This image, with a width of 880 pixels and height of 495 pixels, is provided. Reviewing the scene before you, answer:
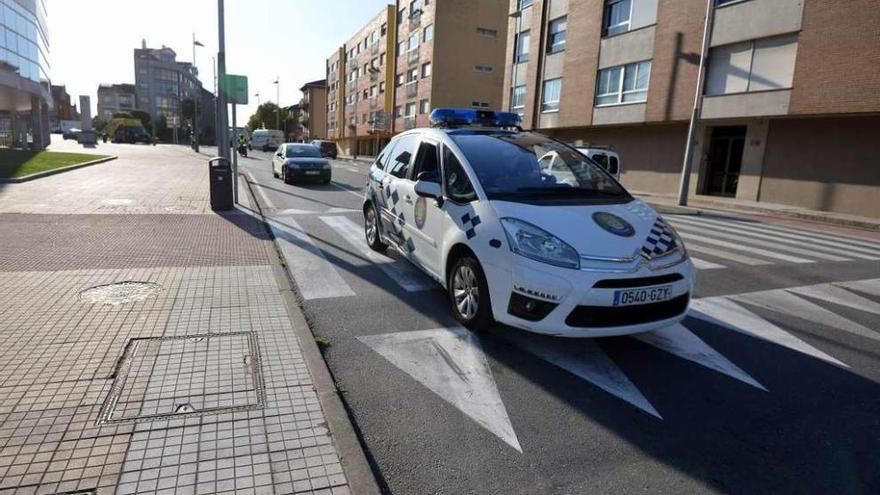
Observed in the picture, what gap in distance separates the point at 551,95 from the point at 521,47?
5.11 m

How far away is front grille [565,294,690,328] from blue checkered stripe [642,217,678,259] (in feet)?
1.22

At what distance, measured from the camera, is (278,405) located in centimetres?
307

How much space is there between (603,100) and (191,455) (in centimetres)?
2643

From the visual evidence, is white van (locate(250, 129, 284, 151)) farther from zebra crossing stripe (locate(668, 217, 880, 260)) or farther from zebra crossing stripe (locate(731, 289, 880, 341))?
zebra crossing stripe (locate(731, 289, 880, 341))

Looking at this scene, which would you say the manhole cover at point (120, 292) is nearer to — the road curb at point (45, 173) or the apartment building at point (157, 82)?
the road curb at point (45, 173)

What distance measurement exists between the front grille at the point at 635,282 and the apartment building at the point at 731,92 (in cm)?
1665

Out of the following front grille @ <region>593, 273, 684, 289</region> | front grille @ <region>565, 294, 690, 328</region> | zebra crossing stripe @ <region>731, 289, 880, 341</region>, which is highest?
front grille @ <region>593, 273, 684, 289</region>

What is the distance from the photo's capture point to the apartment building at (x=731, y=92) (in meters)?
16.5

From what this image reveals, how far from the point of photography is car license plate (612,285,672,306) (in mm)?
3607

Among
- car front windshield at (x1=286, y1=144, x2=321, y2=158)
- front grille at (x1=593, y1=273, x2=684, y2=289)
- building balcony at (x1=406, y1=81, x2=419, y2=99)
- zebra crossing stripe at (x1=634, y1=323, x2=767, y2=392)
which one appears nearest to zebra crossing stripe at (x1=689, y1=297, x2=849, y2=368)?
zebra crossing stripe at (x1=634, y1=323, x2=767, y2=392)

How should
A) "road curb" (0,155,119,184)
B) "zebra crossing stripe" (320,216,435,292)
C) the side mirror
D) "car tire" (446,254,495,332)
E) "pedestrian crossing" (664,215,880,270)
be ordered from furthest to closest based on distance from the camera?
"road curb" (0,155,119,184), "pedestrian crossing" (664,215,880,270), "zebra crossing stripe" (320,216,435,292), the side mirror, "car tire" (446,254,495,332)

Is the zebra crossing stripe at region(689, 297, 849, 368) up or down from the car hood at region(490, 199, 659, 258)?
down

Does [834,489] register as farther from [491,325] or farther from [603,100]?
[603,100]

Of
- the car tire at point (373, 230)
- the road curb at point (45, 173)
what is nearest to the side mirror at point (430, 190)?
the car tire at point (373, 230)
